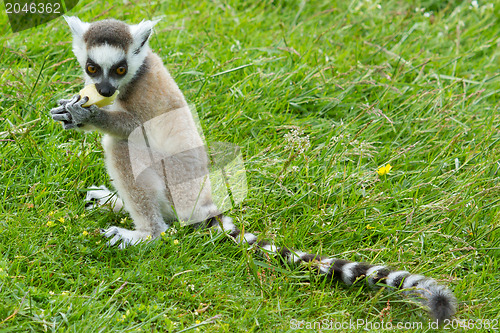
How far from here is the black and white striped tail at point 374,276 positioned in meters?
2.53

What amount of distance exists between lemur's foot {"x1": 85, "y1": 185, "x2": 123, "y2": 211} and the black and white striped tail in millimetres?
693

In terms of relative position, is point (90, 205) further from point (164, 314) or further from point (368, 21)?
point (368, 21)

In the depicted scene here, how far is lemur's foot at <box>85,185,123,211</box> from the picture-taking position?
320 centimetres

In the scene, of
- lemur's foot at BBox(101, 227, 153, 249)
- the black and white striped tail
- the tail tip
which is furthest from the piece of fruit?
the tail tip

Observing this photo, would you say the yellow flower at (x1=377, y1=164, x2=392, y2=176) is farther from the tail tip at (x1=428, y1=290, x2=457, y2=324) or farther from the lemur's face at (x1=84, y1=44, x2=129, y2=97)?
the lemur's face at (x1=84, y1=44, x2=129, y2=97)

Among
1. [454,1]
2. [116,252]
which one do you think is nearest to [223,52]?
[116,252]

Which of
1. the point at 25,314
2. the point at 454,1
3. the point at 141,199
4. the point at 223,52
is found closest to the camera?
the point at 25,314

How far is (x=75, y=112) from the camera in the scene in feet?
9.66

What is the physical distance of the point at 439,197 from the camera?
3508 millimetres

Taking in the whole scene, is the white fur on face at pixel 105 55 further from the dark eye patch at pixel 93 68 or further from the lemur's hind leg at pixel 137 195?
the lemur's hind leg at pixel 137 195

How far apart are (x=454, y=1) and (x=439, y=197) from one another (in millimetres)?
3572

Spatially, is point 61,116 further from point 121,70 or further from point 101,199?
point 101,199

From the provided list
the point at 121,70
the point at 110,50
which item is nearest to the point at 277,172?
the point at 121,70

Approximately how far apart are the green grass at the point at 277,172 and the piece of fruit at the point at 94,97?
1.33 ft
